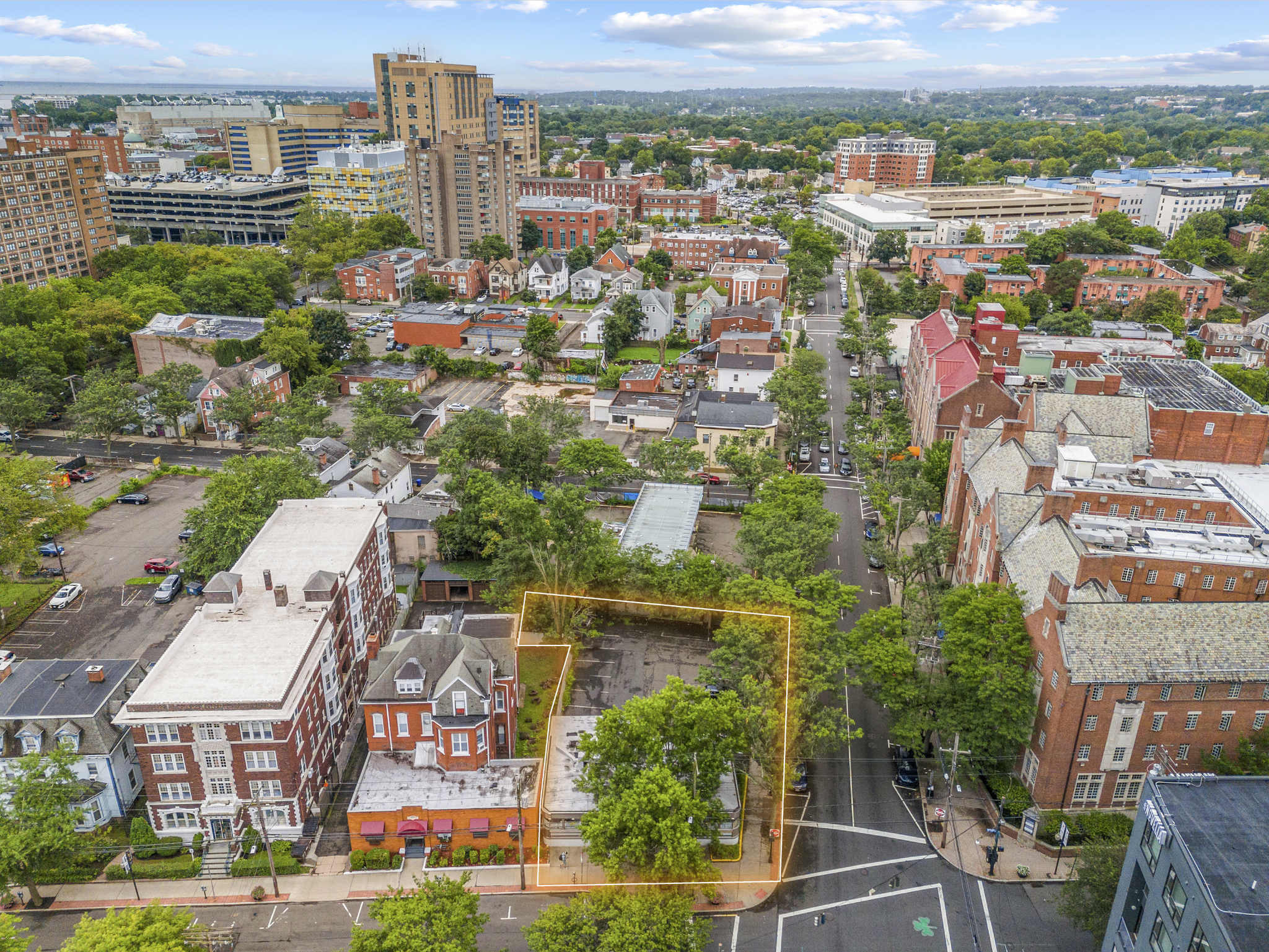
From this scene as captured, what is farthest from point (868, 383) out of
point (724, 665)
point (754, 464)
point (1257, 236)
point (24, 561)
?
point (1257, 236)

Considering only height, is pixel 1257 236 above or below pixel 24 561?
above

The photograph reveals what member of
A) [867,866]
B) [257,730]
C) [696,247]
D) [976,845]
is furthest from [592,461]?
[696,247]

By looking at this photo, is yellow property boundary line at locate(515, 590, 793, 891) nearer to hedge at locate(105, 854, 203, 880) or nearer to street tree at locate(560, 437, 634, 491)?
hedge at locate(105, 854, 203, 880)

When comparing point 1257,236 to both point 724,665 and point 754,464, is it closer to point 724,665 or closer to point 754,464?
point 754,464

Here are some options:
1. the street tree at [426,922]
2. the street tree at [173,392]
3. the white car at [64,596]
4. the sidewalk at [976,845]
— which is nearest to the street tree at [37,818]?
the street tree at [426,922]

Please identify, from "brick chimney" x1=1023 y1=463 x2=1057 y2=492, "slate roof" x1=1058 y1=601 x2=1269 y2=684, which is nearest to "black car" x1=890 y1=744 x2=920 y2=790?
"slate roof" x1=1058 y1=601 x2=1269 y2=684

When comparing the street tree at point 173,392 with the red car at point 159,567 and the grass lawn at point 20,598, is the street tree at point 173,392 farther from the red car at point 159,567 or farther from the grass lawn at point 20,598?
the red car at point 159,567
